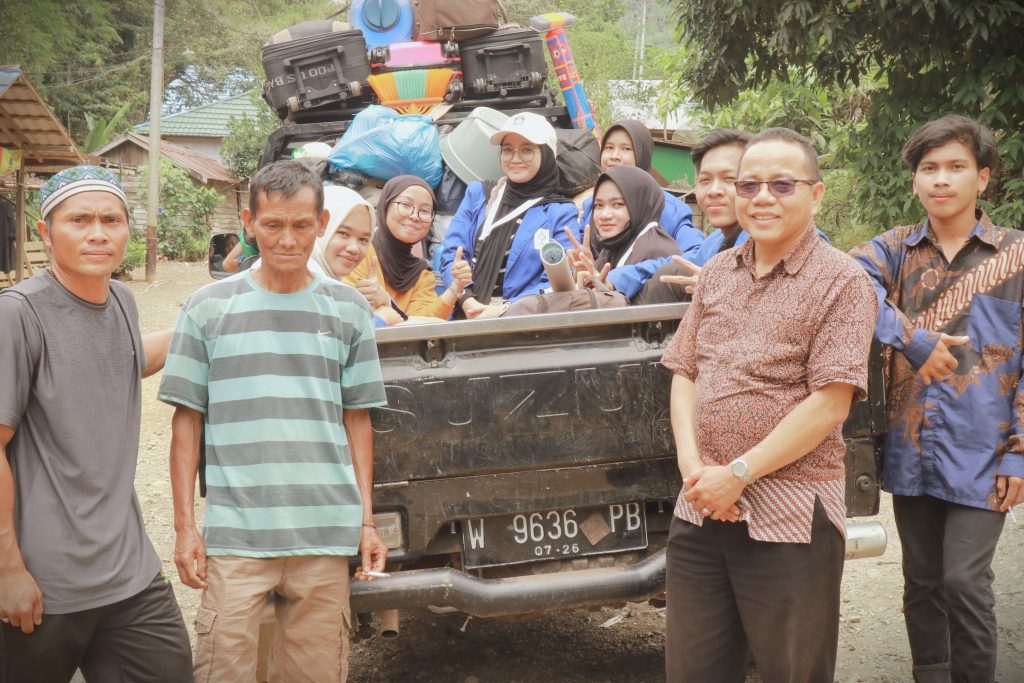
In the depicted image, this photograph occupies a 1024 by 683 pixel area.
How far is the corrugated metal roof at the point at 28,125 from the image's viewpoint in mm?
14430

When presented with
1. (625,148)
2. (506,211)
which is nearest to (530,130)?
(506,211)

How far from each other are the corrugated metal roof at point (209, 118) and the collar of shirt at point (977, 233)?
38224mm

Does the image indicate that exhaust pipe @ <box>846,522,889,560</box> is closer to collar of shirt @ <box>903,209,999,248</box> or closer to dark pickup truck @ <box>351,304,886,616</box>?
dark pickup truck @ <box>351,304,886,616</box>

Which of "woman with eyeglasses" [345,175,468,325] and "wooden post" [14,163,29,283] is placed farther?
"wooden post" [14,163,29,283]

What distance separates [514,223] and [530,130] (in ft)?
1.39

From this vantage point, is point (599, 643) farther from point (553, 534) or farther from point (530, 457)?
point (530, 457)

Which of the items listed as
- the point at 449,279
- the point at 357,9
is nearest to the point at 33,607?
the point at 449,279

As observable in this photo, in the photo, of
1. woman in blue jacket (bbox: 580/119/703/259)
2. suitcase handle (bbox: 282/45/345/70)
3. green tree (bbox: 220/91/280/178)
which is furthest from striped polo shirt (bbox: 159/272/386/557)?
green tree (bbox: 220/91/280/178)

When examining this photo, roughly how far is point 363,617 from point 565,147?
2.69 meters

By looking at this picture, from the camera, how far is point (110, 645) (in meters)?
2.57

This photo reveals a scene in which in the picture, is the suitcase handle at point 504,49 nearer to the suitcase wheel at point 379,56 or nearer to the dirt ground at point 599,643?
the suitcase wheel at point 379,56

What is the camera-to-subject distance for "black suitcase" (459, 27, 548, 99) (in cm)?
642

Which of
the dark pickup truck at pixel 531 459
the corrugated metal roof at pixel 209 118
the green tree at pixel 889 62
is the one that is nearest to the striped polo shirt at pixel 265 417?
the dark pickup truck at pixel 531 459

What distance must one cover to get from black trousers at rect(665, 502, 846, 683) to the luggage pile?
4.13 metres
